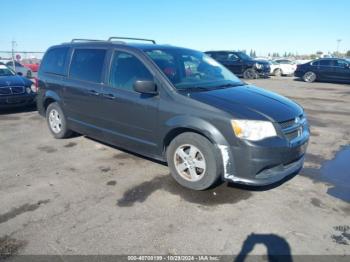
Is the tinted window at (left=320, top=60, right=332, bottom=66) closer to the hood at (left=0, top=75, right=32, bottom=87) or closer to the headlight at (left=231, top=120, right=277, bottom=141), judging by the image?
the hood at (left=0, top=75, right=32, bottom=87)

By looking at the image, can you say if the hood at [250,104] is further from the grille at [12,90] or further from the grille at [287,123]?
the grille at [12,90]

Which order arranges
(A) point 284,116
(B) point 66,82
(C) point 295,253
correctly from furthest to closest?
(B) point 66,82, (A) point 284,116, (C) point 295,253

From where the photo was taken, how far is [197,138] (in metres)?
4.14

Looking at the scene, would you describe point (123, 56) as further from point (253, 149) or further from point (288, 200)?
point (288, 200)

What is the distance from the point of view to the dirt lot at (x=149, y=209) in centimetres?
318

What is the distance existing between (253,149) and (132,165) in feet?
7.03

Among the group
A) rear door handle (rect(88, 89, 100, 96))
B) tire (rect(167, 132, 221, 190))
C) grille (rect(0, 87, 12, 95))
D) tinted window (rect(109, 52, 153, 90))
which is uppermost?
tinted window (rect(109, 52, 153, 90))

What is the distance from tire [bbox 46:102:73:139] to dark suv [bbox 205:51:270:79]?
679 inches

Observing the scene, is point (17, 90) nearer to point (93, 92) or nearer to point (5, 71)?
point (5, 71)

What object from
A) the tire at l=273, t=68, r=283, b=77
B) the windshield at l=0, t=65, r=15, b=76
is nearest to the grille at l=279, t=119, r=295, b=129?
the windshield at l=0, t=65, r=15, b=76

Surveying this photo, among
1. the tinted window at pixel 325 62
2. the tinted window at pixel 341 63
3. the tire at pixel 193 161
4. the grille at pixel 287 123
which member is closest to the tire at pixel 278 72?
the tinted window at pixel 325 62

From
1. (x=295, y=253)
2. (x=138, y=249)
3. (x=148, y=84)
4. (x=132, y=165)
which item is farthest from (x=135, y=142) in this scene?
(x=295, y=253)

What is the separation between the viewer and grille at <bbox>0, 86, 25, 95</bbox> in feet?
28.9

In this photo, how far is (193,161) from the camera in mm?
4270
